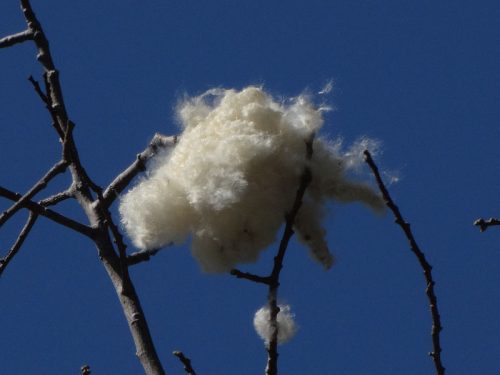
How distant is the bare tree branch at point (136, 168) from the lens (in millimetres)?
2434

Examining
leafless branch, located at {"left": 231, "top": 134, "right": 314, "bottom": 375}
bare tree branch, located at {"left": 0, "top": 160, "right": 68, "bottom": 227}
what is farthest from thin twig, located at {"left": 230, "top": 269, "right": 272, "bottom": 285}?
bare tree branch, located at {"left": 0, "top": 160, "right": 68, "bottom": 227}

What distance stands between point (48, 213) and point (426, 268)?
850mm

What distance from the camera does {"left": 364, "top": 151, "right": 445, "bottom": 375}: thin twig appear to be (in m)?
1.91

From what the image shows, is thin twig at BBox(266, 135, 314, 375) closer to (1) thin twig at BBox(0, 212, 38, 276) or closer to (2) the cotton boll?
(2) the cotton boll

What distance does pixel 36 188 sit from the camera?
2113 mm

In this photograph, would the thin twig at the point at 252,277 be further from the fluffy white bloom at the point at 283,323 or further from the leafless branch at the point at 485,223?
the leafless branch at the point at 485,223

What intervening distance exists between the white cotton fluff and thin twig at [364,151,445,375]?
0.38m

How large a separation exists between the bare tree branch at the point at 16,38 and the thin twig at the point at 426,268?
1.05 meters

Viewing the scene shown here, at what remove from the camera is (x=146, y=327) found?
6.73ft

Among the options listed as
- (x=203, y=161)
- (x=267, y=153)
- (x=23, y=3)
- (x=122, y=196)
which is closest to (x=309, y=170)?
(x=267, y=153)

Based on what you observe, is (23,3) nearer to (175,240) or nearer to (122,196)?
(122,196)

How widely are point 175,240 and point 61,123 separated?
0.41 metres

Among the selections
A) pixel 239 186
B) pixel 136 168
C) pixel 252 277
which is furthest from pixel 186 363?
pixel 136 168

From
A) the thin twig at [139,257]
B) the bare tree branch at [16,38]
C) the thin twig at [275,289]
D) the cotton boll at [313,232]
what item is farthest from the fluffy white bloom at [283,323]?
the bare tree branch at [16,38]
